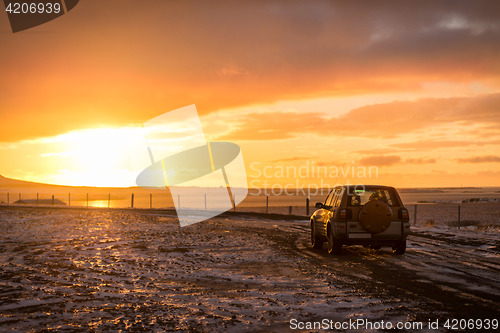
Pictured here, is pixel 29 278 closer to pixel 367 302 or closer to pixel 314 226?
pixel 367 302

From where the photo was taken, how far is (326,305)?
19.7 feet

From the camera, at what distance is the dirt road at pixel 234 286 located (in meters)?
5.35

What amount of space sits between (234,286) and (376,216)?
5.29 metres

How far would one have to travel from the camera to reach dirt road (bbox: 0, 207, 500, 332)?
5.35 metres

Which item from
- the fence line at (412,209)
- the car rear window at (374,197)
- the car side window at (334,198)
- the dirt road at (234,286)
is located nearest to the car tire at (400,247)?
the dirt road at (234,286)

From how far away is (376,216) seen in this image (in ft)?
37.2

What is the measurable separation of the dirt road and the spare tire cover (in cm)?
82

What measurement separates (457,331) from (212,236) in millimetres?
12667

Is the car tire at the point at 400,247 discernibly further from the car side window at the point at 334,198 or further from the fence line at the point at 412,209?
the fence line at the point at 412,209

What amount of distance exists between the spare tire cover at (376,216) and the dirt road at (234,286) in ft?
2.70

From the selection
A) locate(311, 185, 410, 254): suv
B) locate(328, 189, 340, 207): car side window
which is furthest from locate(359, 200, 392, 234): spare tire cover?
locate(328, 189, 340, 207): car side window

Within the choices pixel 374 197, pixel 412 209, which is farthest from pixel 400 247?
pixel 412 209

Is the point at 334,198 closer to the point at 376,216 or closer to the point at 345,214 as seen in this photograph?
the point at 345,214

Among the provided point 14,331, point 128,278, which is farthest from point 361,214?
point 14,331
